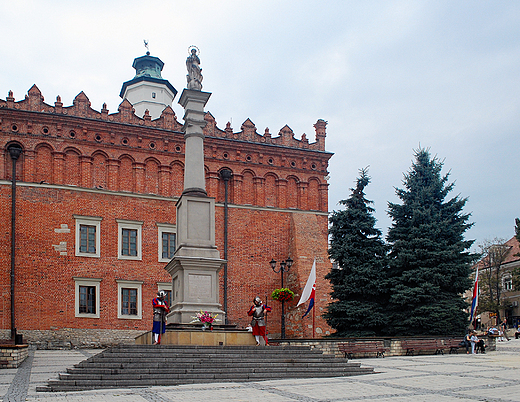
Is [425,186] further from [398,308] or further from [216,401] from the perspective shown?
[216,401]

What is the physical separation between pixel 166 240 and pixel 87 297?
466 cm

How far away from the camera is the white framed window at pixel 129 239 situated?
27703 millimetres

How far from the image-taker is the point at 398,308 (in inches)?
1003

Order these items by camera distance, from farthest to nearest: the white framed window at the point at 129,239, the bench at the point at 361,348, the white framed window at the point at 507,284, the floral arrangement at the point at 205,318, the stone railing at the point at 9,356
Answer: the white framed window at the point at 507,284 → the white framed window at the point at 129,239 → the bench at the point at 361,348 → the floral arrangement at the point at 205,318 → the stone railing at the point at 9,356

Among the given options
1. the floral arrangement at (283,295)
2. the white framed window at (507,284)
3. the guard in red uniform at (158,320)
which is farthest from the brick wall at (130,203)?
the white framed window at (507,284)

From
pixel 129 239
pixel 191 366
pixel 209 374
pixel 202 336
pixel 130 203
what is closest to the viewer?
pixel 209 374

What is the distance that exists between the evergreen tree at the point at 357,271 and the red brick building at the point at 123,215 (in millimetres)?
3345

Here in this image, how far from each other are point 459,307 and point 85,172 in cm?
1831

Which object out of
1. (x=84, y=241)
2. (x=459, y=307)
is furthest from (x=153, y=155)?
(x=459, y=307)

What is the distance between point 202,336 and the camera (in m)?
15.2

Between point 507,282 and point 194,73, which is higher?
point 194,73

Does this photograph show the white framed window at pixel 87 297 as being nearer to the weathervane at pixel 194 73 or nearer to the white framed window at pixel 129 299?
the white framed window at pixel 129 299

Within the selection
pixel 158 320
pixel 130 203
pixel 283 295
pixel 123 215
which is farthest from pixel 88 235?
pixel 158 320

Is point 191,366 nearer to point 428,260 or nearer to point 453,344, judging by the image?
point 453,344
